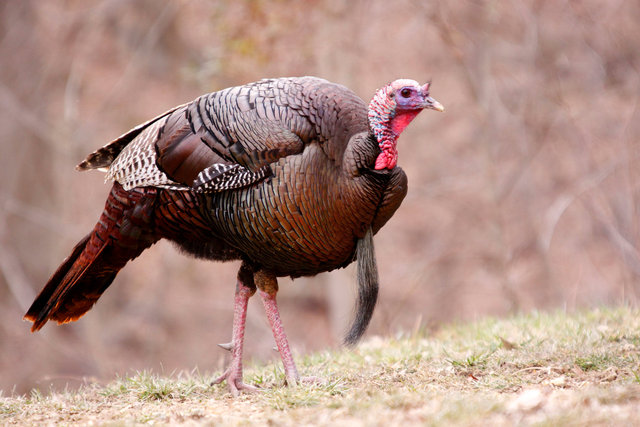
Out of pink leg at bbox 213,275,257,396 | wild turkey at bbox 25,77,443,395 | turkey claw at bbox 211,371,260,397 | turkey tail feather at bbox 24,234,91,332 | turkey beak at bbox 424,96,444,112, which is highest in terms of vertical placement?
turkey beak at bbox 424,96,444,112

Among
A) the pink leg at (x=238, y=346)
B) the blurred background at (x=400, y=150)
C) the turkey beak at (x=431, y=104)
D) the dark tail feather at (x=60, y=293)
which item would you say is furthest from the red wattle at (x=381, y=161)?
the blurred background at (x=400, y=150)

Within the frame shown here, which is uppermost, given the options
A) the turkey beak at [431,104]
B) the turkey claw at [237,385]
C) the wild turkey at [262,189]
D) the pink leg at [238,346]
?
the turkey beak at [431,104]

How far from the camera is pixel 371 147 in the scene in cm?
404

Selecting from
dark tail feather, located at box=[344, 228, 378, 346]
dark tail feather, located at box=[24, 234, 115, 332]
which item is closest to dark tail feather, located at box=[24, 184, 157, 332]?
dark tail feather, located at box=[24, 234, 115, 332]

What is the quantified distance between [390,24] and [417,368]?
7.80 meters

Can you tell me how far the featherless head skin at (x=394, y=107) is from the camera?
410 cm

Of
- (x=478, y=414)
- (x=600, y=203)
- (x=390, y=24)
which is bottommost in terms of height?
(x=478, y=414)

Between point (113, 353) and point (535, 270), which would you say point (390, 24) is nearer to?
point (535, 270)

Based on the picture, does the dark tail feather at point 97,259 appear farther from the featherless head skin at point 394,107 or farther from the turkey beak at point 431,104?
the turkey beak at point 431,104

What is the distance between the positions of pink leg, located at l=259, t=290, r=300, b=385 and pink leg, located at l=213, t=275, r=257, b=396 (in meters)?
0.14

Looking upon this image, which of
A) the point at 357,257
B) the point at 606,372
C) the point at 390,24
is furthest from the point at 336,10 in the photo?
the point at 606,372

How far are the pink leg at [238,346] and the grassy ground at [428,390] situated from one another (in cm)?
9

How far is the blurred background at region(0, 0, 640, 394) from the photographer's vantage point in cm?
907

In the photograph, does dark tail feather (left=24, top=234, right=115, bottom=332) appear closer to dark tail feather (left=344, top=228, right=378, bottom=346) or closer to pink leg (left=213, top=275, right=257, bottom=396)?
pink leg (left=213, top=275, right=257, bottom=396)
